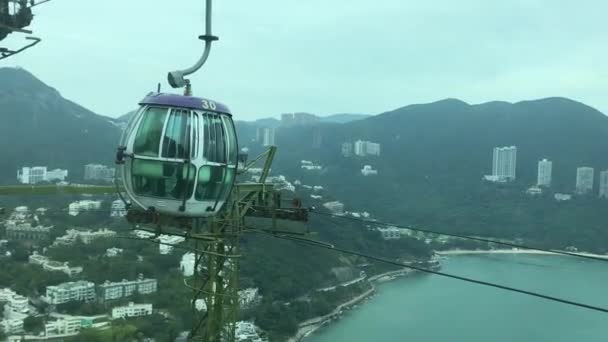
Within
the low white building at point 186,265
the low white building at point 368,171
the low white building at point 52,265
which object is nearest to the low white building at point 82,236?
the low white building at point 52,265

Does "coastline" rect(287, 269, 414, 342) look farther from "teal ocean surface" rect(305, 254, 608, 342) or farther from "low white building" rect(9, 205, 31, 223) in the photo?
"low white building" rect(9, 205, 31, 223)

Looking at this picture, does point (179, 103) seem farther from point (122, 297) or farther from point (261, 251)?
point (261, 251)

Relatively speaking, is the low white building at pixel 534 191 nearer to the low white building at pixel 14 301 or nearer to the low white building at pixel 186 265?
→ the low white building at pixel 186 265

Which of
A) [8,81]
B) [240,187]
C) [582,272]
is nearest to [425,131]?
[582,272]

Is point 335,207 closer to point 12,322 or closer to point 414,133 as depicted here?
point 12,322

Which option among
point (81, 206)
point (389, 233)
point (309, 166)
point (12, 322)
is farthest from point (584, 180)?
point (12, 322)
